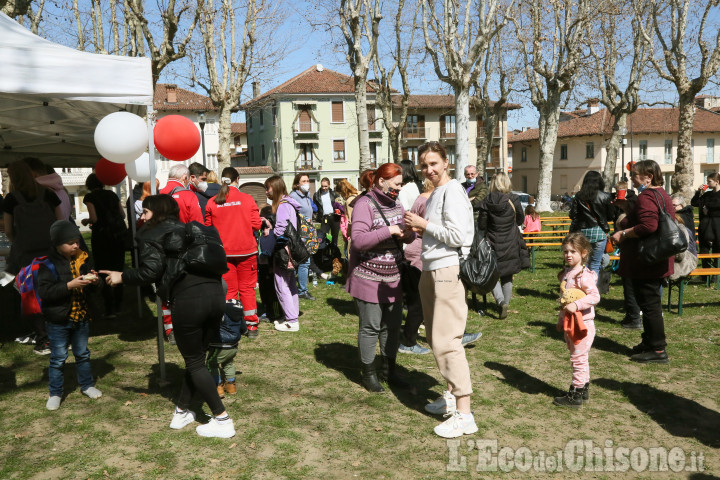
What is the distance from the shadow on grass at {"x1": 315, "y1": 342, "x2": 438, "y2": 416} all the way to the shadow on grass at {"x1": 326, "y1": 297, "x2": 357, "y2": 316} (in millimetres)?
1529

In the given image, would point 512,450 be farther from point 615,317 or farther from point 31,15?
point 31,15

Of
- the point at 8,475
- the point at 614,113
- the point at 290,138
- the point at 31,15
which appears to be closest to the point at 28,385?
the point at 8,475

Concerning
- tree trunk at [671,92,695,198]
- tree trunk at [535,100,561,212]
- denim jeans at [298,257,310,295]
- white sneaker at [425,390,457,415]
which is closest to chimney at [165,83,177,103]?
tree trunk at [535,100,561,212]

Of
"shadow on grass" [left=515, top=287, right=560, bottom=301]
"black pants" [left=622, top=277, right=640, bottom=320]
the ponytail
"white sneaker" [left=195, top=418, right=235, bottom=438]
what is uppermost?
the ponytail

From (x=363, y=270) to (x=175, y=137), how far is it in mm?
2533

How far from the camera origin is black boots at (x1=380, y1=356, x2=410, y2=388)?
4.87 m

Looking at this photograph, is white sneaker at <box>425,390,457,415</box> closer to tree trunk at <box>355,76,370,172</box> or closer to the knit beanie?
the knit beanie

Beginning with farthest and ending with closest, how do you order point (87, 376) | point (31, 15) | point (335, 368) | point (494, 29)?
1. point (31, 15)
2. point (494, 29)
3. point (335, 368)
4. point (87, 376)

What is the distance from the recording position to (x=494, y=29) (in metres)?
16.1

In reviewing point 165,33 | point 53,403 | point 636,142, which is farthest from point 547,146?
point 636,142

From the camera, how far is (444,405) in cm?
436

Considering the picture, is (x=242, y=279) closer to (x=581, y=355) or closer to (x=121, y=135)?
(x=121, y=135)

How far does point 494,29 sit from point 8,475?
15.9m

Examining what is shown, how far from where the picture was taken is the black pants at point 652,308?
17.7 ft
